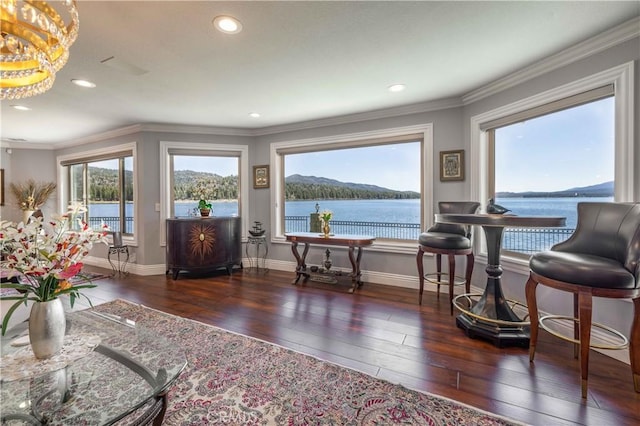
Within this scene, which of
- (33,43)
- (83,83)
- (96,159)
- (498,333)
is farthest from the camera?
(96,159)

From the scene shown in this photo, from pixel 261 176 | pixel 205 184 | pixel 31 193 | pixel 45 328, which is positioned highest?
pixel 261 176

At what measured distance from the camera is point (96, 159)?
523 centimetres

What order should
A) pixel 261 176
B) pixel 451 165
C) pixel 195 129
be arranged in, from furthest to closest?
pixel 261 176
pixel 195 129
pixel 451 165

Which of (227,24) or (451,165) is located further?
(451,165)

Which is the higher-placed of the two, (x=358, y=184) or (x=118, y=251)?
(x=358, y=184)

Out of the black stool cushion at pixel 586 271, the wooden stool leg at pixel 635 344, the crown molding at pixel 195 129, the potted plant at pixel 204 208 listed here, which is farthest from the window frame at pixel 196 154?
the wooden stool leg at pixel 635 344

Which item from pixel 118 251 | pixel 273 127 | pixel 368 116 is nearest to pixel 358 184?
pixel 368 116

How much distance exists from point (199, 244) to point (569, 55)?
15.4ft

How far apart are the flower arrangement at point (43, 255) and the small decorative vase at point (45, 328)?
39mm

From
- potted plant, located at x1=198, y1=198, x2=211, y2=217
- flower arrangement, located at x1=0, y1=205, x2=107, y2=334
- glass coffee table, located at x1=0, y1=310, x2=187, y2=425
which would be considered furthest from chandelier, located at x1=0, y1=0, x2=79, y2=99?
potted plant, located at x1=198, y1=198, x2=211, y2=217

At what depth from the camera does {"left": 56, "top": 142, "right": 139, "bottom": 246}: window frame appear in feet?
15.0

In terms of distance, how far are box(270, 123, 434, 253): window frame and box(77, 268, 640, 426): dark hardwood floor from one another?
0.95 m

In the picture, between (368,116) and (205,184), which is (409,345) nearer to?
(368,116)

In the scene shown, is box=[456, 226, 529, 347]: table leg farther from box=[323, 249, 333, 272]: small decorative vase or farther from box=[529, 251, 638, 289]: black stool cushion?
box=[323, 249, 333, 272]: small decorative vase
